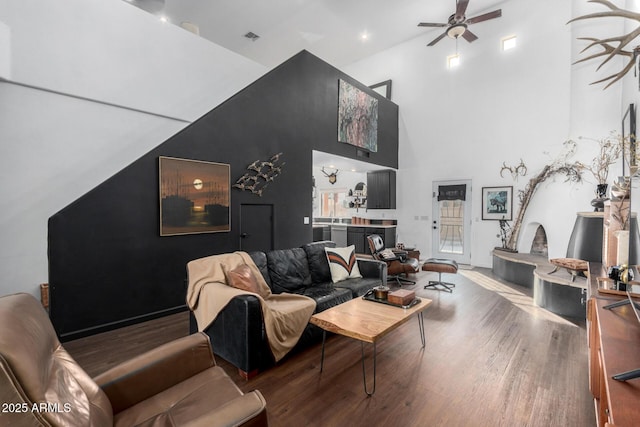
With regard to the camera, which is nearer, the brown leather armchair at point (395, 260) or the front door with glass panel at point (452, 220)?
the brown leather armchair at point (395, 260)

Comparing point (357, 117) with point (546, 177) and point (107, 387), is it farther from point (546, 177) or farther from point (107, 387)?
point (107, 387)

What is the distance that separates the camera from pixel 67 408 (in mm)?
920

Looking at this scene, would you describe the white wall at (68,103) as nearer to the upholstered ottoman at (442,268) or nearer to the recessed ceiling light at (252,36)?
the recessed ceiling light at (252,36)

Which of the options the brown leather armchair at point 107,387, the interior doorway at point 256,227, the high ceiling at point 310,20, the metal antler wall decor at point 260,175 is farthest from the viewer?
the high ceiling at point 310,20

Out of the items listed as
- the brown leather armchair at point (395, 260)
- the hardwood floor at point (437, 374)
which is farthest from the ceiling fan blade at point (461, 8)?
the hardwood floor at point (437, 374)

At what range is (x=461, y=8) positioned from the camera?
16.8 feet

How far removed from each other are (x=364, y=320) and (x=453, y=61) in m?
7.65

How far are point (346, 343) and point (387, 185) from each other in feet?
19.7

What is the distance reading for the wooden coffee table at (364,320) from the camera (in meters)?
2.24

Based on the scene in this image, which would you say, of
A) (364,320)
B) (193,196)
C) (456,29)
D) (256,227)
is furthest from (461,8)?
(364,320)

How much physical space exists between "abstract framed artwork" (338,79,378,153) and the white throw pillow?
10.7 ft

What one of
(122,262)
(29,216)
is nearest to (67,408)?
(122,262)

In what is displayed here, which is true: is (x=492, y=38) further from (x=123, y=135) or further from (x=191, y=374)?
(x=191, y=374)

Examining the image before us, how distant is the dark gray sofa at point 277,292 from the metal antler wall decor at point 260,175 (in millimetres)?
1506
